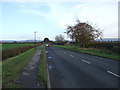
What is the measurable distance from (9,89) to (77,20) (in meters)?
33.3

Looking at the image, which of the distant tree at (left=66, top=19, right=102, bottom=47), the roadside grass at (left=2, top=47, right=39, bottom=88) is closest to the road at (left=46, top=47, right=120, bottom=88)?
the roadside grass at (left=2, top=47, right=39, bottom=88)

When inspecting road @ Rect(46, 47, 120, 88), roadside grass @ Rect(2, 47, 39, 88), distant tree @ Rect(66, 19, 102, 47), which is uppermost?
distant tree @ Rect(66, 19, 102, 47)

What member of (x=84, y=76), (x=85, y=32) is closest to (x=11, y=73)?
(x=84, y=76)

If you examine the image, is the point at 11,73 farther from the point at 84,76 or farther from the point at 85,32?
the point at 85,32

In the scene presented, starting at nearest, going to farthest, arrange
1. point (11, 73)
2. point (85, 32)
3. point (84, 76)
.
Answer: point (84, 76) → point (11, 73) → point (85, 32)

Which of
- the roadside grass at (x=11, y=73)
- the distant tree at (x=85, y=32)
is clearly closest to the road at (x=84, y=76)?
the roadside grass at (x=11, y=73)

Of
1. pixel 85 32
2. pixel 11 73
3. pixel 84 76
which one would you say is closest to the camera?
pixel 84 76

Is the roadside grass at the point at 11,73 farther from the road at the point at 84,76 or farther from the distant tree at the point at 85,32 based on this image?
the distant tree at the point at 85,32

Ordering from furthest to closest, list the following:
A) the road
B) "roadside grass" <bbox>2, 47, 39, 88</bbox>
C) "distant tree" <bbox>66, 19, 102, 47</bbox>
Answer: "distant tree" <bbox>66, 19, 102, 47</bbox>
the road
"roadside grass" <bbox>2, 47, 39, 88</bbox>

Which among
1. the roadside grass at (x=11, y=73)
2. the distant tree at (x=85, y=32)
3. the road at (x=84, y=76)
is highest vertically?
the distant tree at (x=85, y=32)

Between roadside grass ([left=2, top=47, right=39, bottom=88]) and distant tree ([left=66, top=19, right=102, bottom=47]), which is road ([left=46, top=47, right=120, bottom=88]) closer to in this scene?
roadside grass ([left=2, top=47, right=39, bottom=88])

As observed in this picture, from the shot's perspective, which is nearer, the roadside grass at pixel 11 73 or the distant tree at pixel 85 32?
the roadside grass at pixel 11 73

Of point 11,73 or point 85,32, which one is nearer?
point 11,73

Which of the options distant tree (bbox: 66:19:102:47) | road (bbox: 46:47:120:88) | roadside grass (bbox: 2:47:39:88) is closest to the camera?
roadside grass (bbox: 2:47:39:88)
